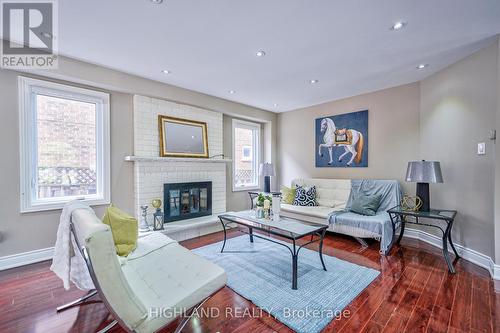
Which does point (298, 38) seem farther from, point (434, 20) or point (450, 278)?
point (450, 278)

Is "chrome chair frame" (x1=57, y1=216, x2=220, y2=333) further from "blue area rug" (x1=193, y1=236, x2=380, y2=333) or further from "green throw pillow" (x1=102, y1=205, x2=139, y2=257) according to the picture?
"blue area rug" (x1=193, y1=236, x2=380, y2=333)

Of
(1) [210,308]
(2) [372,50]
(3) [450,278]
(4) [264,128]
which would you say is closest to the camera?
(1) [210,308]

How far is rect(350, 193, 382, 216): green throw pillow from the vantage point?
3455 mm

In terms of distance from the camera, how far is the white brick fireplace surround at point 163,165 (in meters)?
3.55

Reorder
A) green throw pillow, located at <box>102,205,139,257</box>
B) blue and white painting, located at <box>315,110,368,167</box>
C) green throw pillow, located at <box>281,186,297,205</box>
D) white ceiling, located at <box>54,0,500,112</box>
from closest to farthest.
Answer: white ceiling, located at <box>54,0,500,112</box>
green throw pillow, located at <box>102,205,139,257</box>
blue and white painting, located at <box>315,110,368,167</box>
green throw pillow, located at <box>281,186,297,205</box>

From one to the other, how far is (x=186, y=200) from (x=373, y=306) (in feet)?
10.2

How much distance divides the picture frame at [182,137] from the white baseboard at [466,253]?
3.85 meters

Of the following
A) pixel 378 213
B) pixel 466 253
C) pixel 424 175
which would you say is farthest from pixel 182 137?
pixel 466 253

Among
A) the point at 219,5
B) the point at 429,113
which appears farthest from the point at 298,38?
the point at 429,113

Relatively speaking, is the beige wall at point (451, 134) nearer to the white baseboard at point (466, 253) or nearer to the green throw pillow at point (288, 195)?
the white baseboard at point (466, 253)

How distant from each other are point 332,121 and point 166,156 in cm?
335

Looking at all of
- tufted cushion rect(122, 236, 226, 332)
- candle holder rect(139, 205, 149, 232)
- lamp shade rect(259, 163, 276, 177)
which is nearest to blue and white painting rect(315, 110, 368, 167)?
lamp shade rect(259, 163, 276, 177)

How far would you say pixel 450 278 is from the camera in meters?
2.36

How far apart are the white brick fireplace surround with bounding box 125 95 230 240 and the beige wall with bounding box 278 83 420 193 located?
7.31 ft
